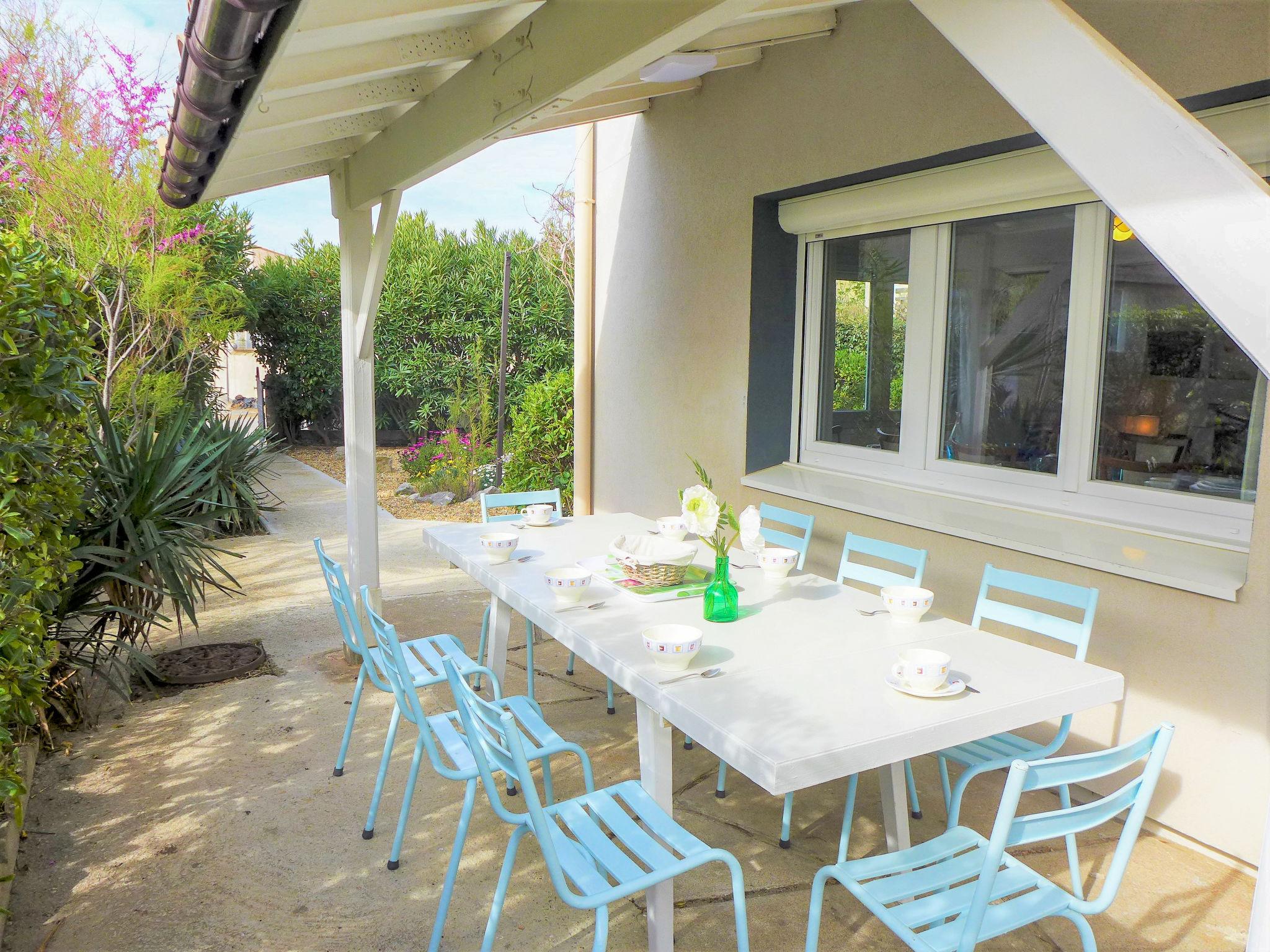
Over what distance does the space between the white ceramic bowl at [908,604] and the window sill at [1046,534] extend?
88 cm

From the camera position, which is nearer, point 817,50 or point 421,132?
point 421,132

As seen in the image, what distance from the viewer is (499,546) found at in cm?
336

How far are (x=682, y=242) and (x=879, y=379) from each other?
5.30 feet

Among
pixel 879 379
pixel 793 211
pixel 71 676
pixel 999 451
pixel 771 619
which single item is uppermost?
pixel 793 211

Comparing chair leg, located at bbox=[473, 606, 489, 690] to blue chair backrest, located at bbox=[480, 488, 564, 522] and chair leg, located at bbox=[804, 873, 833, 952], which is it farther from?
chair leg, located at bbox=[804, 873, 833, 952]

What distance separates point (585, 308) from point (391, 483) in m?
4.94

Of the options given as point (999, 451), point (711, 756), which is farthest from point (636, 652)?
point (999, 451)

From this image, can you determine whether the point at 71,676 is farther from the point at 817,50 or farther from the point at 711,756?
the point at 817,50

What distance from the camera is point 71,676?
3670 mm

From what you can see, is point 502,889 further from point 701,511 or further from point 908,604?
point 908,604

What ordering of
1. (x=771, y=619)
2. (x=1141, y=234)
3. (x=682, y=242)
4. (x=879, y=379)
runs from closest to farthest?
(x=1141, y=234) < (x=771, y=619) < (x=879, y=379) < (x=682, y=242)

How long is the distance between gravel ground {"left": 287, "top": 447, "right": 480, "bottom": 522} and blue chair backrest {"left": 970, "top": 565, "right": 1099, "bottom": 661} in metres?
4.77

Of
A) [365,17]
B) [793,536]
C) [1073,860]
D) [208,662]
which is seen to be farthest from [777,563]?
[208,662]

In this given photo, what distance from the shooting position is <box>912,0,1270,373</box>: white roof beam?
1348 millimetres
